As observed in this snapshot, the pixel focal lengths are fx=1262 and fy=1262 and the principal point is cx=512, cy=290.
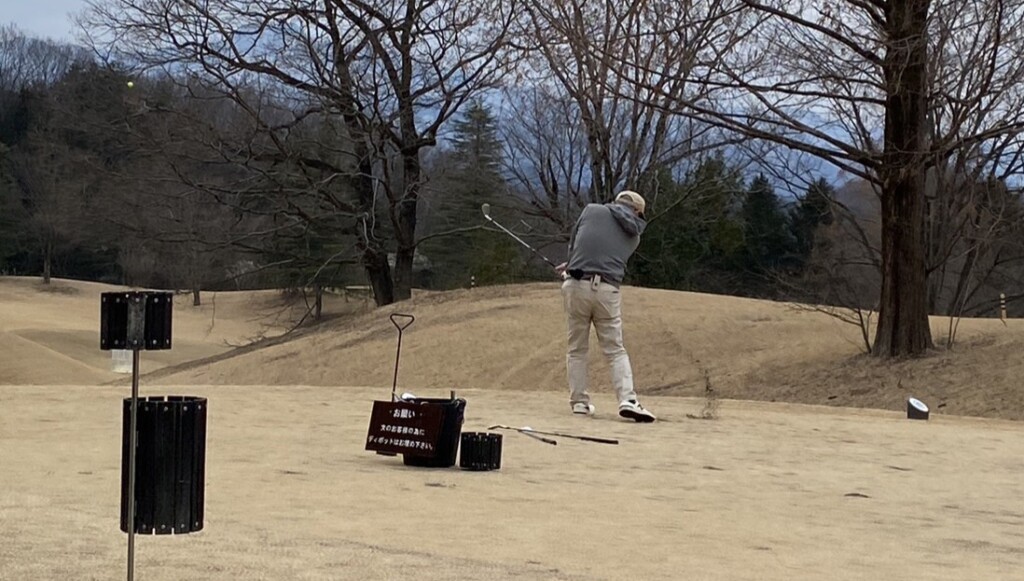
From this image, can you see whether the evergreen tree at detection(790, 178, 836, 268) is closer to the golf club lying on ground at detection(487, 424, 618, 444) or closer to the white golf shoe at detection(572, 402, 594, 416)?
the white golf shoe at detection(572, 402, 594, 416)

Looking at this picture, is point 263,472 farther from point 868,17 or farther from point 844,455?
point 868,17

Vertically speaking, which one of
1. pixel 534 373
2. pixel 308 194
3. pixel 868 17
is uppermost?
pixel 868 17

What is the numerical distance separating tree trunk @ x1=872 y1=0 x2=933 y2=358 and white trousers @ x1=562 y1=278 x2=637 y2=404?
311 inches

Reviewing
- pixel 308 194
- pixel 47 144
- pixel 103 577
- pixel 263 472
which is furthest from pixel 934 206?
pixel 47 144

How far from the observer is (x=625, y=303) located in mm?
23672

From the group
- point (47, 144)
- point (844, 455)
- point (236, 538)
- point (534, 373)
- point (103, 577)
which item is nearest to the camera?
point (103, 577)

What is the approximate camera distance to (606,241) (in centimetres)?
1076

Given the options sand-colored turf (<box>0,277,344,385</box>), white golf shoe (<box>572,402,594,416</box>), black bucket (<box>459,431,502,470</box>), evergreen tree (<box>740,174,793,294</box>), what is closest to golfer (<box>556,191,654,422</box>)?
white golf shoe (<box>572,402,594,416</box>)

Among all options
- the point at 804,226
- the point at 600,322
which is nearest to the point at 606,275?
the point at 600,322

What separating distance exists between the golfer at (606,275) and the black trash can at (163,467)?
6.68 meters

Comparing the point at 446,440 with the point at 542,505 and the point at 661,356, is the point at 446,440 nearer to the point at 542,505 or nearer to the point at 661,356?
the point at 542,505

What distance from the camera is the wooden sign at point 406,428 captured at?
763 centimetres

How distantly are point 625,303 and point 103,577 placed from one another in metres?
19.7

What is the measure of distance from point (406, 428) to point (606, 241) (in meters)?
3.57
